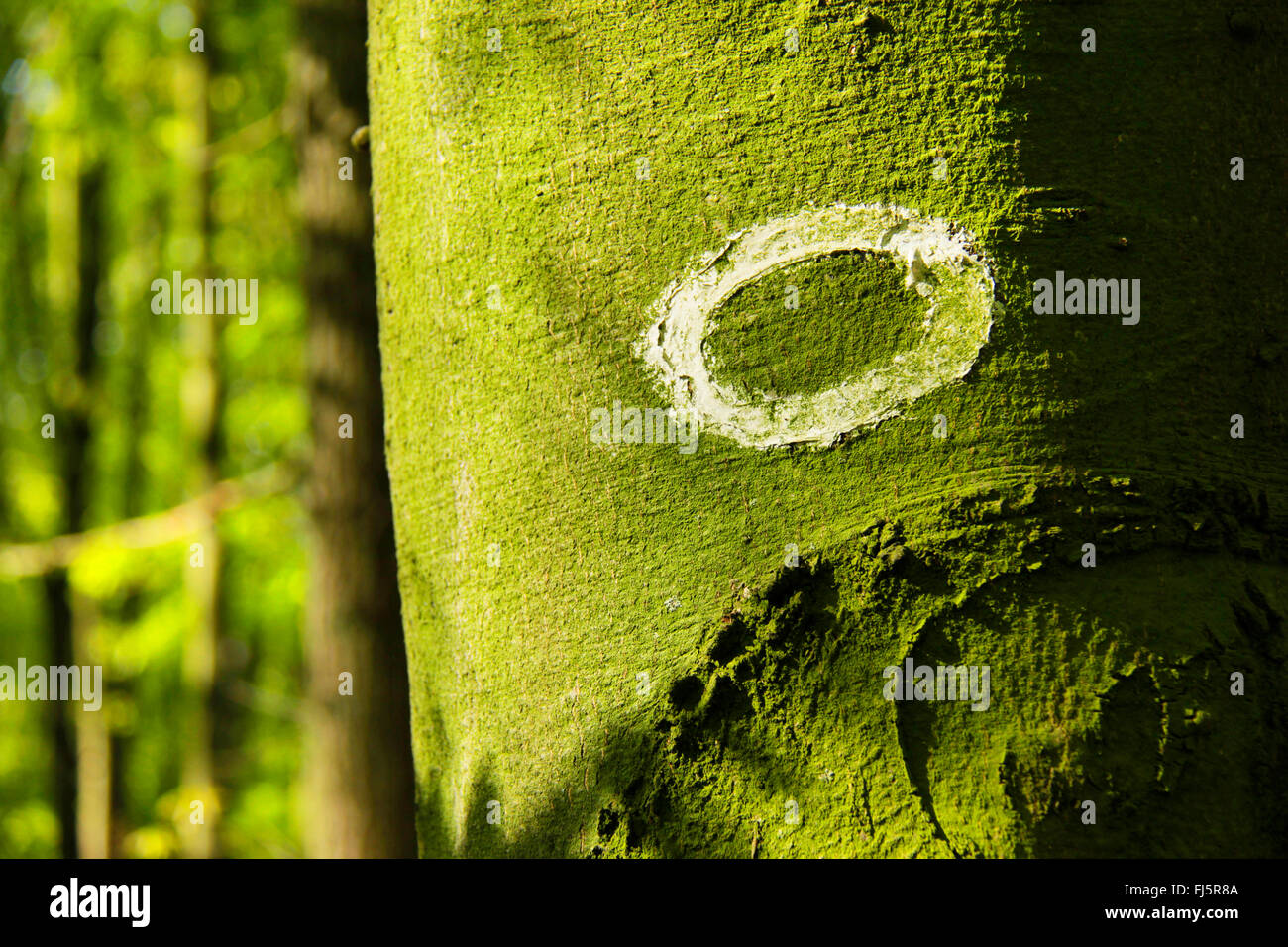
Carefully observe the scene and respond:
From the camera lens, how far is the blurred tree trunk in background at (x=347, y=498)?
2797mm

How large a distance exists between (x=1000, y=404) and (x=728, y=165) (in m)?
0.35

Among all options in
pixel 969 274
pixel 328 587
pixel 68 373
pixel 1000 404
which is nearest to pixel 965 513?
pixel 1000 404

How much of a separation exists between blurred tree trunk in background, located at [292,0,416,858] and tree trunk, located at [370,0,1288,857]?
1.84m

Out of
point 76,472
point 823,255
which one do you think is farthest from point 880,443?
point 76,472

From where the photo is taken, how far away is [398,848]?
2.82 m

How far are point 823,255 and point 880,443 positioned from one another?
193mm

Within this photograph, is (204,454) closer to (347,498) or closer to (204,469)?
(204,469)

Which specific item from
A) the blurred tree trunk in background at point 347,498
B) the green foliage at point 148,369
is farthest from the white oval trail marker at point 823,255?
the green foliage at point 148,369

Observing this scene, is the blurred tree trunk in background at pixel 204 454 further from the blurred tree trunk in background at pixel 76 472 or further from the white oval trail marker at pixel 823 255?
the white oval trail marker at pixel 823 255

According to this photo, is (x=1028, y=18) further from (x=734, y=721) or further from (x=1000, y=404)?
(x=734, y=721)

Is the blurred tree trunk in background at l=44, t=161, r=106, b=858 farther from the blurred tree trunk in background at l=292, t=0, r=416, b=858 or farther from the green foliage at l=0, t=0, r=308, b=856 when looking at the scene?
the blurred tree trunk in background at l=292, t=0, r=416, b=858

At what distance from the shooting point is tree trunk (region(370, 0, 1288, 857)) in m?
0.86

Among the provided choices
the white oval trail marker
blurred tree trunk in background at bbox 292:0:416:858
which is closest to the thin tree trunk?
blurred tree trunk in background at bbox 292:0:416:858

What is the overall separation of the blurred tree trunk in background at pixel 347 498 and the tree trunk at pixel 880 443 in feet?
6.02
